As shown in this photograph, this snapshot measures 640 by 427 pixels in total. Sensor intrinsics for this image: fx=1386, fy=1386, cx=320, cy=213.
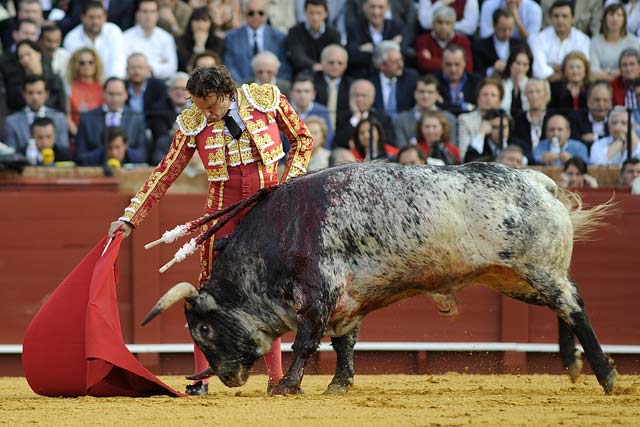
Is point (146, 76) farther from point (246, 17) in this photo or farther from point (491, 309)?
point (491, 309)

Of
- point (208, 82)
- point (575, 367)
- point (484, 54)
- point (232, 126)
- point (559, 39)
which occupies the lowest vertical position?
point (575, 367)

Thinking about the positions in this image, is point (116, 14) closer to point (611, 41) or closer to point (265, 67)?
point (265, 67)

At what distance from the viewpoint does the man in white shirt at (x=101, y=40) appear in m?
10.4

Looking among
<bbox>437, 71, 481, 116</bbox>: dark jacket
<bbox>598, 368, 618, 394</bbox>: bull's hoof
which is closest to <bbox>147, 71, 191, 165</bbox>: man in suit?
<bbox>437, 71, 481, 116</bbox>: dark jacket

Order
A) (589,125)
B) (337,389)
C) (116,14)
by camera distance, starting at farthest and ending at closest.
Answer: (116,14) → (589,125) → (337,389)

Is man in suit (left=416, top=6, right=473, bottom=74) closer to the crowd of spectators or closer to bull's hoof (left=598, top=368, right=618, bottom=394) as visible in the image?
the crowd of spectators

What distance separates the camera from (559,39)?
1062 cm

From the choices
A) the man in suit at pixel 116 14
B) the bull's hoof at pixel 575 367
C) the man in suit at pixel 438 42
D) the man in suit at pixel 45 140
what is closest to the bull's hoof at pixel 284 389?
the bull's hoof at pixel 575 367

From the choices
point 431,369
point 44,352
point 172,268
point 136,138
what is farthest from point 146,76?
point 44,352

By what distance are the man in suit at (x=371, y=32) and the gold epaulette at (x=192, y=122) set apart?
389 cm

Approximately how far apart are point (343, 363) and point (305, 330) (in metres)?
0.59

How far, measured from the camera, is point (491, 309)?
870 cm

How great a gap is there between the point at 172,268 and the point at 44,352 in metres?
2.20

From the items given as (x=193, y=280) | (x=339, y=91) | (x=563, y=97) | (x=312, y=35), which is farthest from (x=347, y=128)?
(x=563, y=97)
